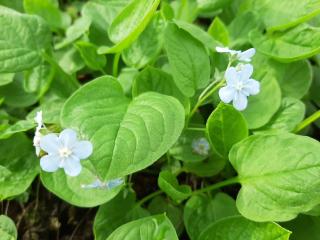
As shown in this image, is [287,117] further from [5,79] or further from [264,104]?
[5,79]

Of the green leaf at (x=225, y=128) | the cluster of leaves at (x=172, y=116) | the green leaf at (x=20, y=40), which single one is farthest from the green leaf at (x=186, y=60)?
the green leaf at (x=20, y=40)

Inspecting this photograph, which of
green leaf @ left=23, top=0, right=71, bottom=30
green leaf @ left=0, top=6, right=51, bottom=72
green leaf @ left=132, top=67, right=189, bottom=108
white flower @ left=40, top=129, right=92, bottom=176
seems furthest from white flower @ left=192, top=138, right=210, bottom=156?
green leaf @ left=23, top=0, right=71, bottom=30

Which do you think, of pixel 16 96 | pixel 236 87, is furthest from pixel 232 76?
pixel 16 96

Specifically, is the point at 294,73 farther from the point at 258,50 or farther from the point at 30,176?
the point at 30,176

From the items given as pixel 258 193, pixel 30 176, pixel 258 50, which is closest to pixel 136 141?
pixel 258 193

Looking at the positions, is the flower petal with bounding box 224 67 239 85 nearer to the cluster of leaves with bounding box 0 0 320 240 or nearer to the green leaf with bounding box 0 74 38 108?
the cluster of leaves with bounding box 0 0 320 240

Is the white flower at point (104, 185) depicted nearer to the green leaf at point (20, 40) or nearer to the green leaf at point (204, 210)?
the green leaf at point (204, 210)
